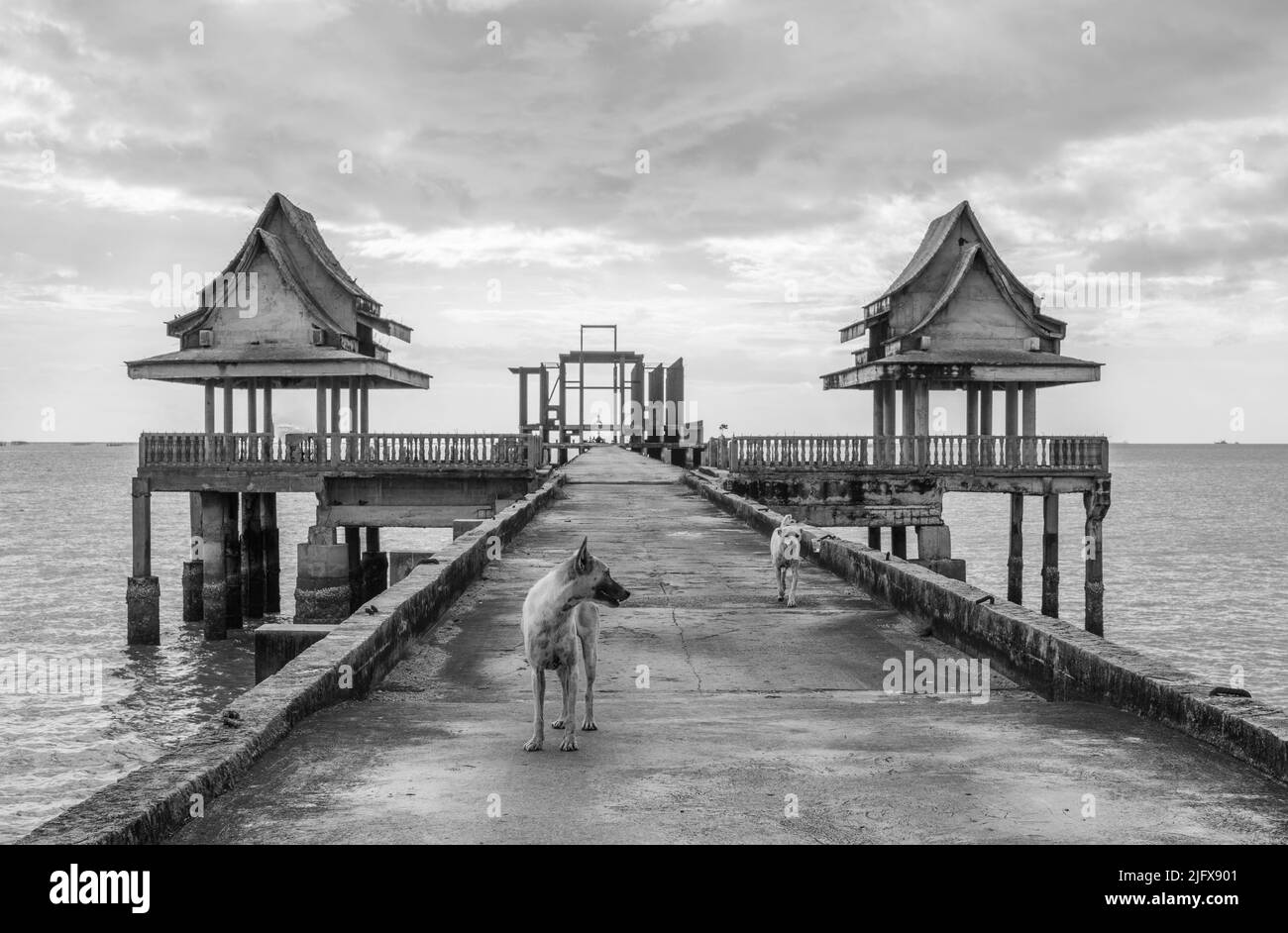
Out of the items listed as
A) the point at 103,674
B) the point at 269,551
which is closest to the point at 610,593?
the point at 103,674

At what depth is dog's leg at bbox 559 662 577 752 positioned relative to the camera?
23.5 feet

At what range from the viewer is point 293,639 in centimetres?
994

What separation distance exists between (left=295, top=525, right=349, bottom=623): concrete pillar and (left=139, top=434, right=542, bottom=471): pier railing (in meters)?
2.25

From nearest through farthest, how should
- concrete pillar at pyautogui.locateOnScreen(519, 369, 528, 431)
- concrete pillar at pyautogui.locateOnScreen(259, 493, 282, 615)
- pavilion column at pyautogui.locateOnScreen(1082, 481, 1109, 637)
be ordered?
pavilion column at pyautogui.locateOnScreen(1082, 481, 1109, 637) → concrete pillar at pyautogui.locateOnScreen(259, 493, 282, 615) → concrete pillar at pyautogui.locateOnScreen(519, 369, 528, 431)

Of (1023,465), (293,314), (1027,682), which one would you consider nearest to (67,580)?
(293,314)

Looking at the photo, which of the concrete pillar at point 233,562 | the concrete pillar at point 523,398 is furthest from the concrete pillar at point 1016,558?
the concrete pillar at point 523,398

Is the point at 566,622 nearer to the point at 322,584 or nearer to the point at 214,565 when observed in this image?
the point at 322,584

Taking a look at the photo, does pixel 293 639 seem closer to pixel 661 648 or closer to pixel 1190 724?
pixel 661 648

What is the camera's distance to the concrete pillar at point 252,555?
31828 millimetres

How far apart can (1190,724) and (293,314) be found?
101ft

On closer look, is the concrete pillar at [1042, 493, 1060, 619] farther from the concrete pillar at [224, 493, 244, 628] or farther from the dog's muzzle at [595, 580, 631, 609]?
the dog's muzzle at [595, 580, 631, 609]

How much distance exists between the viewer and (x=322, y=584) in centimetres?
2848

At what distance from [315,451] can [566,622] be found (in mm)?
24013

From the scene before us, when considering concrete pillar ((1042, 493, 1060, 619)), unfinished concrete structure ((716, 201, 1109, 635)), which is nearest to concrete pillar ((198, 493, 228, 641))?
unfinished concrete structure ((716, 201, 1109, 635))
